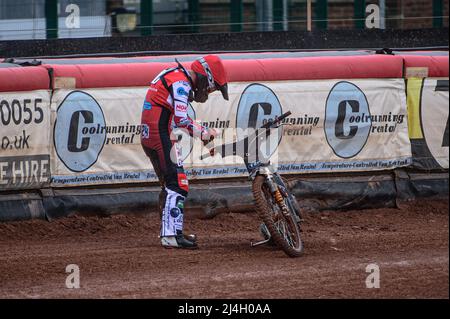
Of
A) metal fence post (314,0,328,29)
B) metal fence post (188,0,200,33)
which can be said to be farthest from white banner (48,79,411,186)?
metal fence post (188,0,200,33)

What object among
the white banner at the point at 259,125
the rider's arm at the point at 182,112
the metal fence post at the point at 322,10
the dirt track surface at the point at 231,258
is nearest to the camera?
the dirt track surface at the point at 231,258

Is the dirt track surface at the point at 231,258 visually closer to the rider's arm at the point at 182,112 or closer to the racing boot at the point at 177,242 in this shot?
the racing boot at the point at 177,242

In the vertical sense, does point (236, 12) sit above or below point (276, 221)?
above

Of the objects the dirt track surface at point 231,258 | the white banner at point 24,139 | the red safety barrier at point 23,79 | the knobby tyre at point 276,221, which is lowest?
the dirt track surface at point 231,258

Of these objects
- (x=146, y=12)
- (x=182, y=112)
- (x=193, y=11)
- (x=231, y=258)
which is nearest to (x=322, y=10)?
(x=193, y=11)

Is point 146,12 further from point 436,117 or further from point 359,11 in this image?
point 436,117

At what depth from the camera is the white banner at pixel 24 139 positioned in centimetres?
1000

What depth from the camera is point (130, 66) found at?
1066 centimetres

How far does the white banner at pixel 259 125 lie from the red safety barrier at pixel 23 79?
0.22m

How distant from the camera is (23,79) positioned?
1006 cm

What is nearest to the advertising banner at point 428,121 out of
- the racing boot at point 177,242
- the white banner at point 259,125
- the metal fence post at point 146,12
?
the white banner at point 259,125

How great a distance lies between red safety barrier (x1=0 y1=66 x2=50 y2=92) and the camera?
9984mm

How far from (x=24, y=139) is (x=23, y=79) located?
2.17 ft
